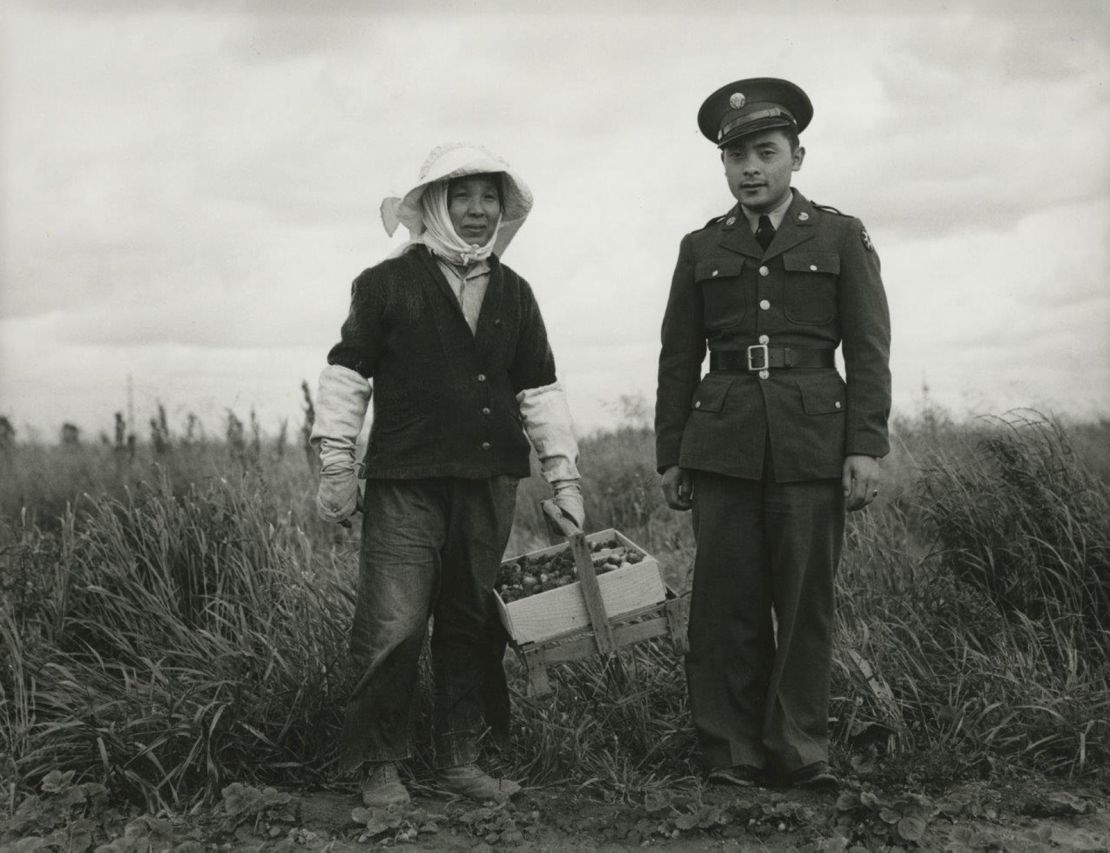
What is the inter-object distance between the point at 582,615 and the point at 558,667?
0.84m

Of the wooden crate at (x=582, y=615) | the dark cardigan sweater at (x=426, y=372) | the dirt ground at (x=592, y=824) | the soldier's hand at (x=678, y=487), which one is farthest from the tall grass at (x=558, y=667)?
the dark cardigan sweater at (x=426, y=372)

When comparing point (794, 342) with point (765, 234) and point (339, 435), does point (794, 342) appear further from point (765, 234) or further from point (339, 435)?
point (339, 435)

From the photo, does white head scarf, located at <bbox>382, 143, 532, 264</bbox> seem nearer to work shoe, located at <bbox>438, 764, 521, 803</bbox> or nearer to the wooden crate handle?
the wooden crate handle

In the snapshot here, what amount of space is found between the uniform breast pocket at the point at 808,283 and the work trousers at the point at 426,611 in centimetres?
115

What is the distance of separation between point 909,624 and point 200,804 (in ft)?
9.51

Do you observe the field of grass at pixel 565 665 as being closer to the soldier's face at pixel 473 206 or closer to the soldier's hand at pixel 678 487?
the soldier's hand at pixel 678 487

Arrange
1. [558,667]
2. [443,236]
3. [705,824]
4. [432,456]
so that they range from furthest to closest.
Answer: [558,667] → [443,236] → [432,456] → [705,824]

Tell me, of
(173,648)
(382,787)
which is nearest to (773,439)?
(382,787)

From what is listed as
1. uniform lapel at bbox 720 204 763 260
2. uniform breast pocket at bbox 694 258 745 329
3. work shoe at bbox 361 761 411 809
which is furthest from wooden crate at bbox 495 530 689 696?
uniform lapel at bbox 720 204 763 260

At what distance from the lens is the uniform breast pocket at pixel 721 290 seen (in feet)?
12.7

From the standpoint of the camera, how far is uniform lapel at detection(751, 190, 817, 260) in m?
3.84

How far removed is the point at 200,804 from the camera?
3621 millimetres

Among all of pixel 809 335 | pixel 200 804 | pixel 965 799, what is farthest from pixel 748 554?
pixel 200 804

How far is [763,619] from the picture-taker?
12.9 ft
